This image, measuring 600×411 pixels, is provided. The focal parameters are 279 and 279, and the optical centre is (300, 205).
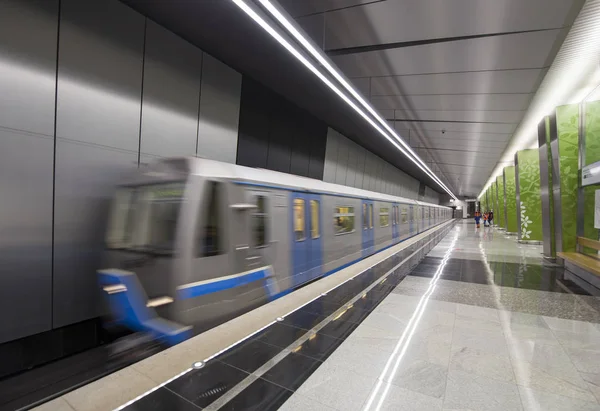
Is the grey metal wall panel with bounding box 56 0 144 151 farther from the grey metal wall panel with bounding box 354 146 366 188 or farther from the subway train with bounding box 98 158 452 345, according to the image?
the grey metal wall panel with bounding box 354 146 366 188

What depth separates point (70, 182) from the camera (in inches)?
144

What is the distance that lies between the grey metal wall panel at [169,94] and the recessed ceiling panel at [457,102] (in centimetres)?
454

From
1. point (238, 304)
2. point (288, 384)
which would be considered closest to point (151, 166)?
point (238, 304)

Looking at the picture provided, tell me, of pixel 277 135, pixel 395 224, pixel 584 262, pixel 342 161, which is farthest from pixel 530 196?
pixel 277 135

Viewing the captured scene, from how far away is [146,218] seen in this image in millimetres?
3328

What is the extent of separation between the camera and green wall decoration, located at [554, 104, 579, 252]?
702 centimetres

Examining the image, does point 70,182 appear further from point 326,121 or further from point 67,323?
point 326,121

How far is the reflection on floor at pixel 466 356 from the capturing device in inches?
81.2

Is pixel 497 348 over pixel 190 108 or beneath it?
beneath

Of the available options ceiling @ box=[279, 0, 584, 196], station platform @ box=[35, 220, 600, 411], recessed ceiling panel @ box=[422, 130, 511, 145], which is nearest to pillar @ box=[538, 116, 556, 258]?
ceiling @ box=[279, 0, 584, 196]

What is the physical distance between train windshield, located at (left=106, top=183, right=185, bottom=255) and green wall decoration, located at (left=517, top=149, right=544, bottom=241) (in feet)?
45.9

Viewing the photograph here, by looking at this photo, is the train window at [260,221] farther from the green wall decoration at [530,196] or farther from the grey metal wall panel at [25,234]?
the green wall decoration at [530,196]

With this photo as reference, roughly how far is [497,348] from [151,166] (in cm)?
436

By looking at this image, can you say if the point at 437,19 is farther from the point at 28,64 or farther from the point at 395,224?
the point at 395,224
